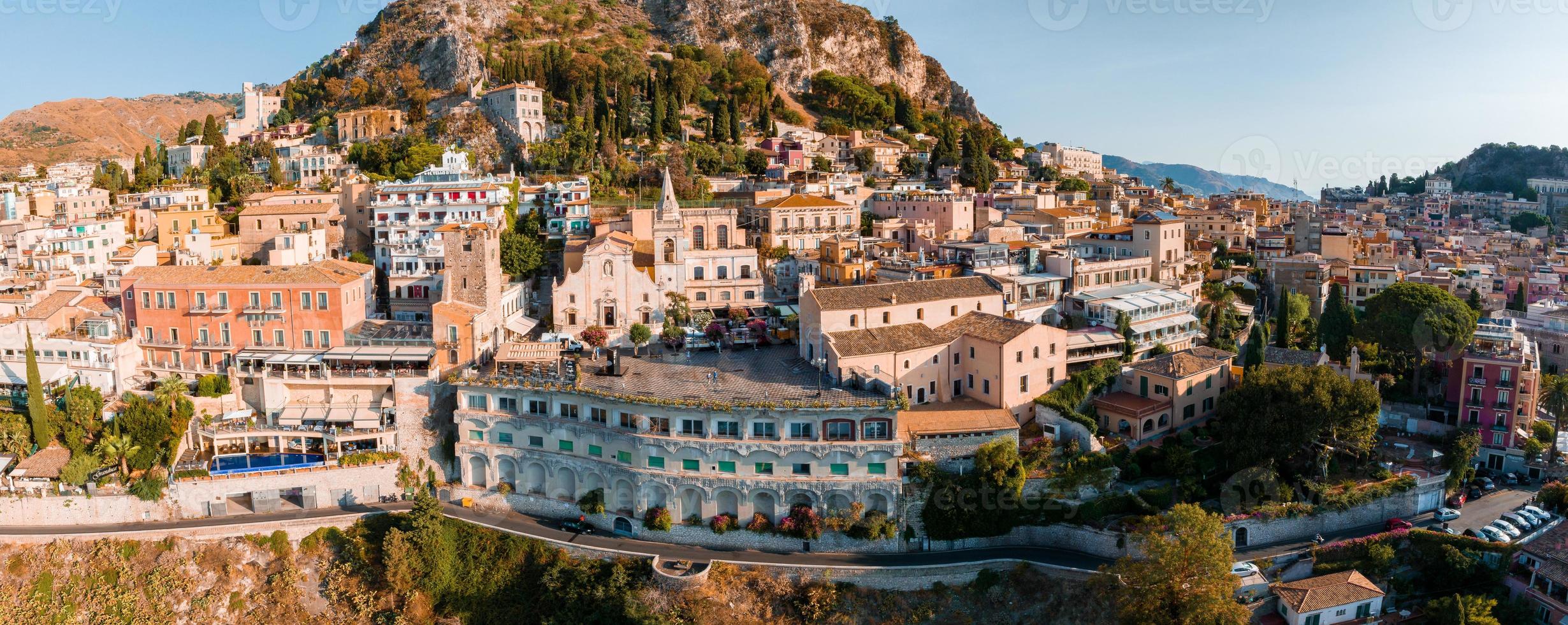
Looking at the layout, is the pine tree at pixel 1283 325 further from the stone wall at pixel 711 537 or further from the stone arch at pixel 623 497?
the stone arch at pixel 623 497

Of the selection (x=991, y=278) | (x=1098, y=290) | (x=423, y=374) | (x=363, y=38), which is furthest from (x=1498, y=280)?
(x=363, y=38)

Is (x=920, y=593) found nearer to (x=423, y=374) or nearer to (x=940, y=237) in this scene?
(x=423, y=374)

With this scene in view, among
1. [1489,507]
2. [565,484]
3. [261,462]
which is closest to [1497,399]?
[1489,507]

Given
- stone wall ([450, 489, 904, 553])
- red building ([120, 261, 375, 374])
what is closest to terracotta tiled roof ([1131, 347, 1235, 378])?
stone wall ([450, 489, 904, 553])

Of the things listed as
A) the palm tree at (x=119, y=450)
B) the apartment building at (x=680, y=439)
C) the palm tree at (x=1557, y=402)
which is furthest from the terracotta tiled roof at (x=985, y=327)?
the palm tree at (x=119, y=450)

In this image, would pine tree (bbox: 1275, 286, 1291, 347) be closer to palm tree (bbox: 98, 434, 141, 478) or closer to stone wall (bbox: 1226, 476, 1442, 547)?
stone wall (bbox: 1226, 476, 1442, 547)

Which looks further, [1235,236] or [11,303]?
[1235,236]
